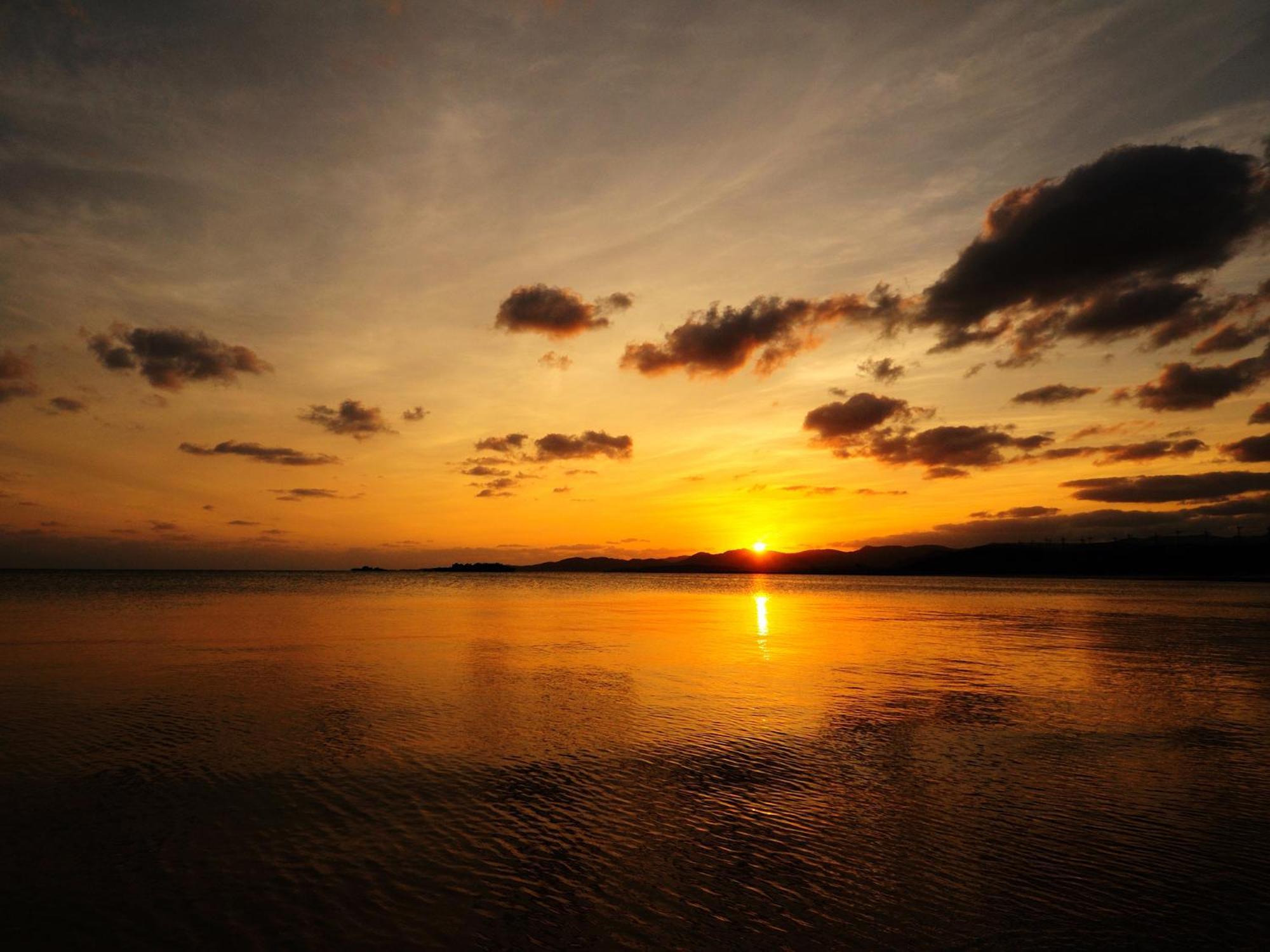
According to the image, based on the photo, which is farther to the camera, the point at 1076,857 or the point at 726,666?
the point at 726,666

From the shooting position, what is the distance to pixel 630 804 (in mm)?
16594

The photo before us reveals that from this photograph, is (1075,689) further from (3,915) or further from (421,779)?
(3,915)

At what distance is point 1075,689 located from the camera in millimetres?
32031

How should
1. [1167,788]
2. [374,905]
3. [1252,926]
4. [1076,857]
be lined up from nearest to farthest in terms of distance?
[1252,926] → [374,905] → [1076,857] → [1167,788]

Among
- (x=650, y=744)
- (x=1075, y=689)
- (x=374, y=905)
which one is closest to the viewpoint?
(x=374, y=905)

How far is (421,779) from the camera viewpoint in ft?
60.3

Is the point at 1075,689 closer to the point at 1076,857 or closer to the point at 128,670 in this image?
the point at 1076,857

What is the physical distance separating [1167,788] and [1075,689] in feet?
52.3

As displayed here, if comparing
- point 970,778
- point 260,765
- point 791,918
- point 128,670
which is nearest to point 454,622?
point 128,670

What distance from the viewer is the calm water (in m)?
Answer: 11.2

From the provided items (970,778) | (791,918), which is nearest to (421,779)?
(791,918)

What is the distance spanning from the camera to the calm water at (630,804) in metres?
11.2

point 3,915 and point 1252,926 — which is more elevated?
point 3,915

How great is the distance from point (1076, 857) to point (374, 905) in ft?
42.7
